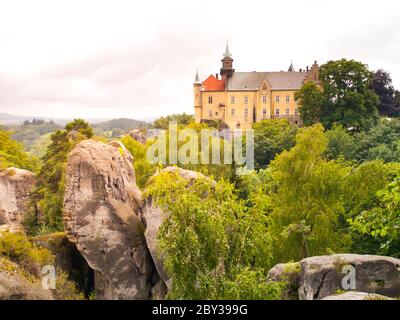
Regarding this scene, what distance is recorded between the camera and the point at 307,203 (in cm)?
2389

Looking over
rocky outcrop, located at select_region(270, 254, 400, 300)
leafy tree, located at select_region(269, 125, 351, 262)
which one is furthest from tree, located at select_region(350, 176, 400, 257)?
leafy tree, located at select_region(269, 125, 351, 262)

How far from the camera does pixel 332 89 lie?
55.6 m

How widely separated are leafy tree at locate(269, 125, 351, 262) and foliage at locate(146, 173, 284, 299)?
9362mm

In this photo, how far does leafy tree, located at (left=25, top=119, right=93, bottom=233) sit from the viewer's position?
3070 centimetres

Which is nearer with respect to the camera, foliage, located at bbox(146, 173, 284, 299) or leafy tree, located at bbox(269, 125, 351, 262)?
foliage, located at bbox(146, 173, 284, 299)

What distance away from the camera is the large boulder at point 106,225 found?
2189cm

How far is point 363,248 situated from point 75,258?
14270mm

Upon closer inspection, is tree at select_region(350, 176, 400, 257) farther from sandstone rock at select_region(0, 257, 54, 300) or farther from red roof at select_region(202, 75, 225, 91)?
red roof at select_region(202, 75, 225, 91)

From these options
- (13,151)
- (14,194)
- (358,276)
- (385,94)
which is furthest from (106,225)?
(385,94)

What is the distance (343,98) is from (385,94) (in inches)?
412

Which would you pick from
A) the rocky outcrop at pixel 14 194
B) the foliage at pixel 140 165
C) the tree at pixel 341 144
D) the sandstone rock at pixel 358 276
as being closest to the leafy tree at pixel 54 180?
the rocky outcrop at pixel 14 194

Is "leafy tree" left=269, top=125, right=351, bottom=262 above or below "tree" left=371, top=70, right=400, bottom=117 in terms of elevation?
below
